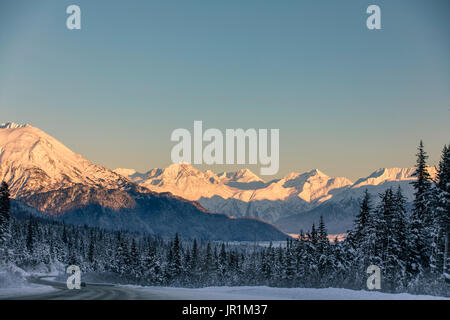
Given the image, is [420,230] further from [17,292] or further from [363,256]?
[17,292]

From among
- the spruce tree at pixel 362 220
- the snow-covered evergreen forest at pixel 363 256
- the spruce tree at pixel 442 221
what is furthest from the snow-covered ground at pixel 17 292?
the spruce tree at pixel 362 220

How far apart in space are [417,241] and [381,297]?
3300cm

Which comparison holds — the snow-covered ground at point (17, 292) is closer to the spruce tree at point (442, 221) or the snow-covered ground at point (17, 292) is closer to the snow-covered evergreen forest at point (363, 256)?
the snow-covered evergreen forest at point (363, 256)

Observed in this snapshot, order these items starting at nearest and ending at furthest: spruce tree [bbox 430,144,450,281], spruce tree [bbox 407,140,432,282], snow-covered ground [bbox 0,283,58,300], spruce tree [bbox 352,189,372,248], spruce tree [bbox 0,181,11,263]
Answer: snow-covered ground [bbox 0,283,58,300], spruce tree [bbox 430,144,450,281], spruce tree [bbox 407,140,432,282], spruce tree [bbox 352,189,372,248], spruce tree [bbox 0,181,11,263]

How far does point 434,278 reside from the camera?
2124 inches

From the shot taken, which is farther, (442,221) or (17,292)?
(442,221)

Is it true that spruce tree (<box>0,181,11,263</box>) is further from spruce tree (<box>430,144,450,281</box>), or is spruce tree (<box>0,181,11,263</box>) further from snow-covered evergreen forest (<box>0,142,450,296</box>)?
spruce tree (<box>430,144,450,281</box>)

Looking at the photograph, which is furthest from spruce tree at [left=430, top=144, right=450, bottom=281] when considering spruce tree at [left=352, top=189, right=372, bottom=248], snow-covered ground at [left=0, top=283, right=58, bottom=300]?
snow-covered ground at [left=0, top=283, right=58, bottom=300]

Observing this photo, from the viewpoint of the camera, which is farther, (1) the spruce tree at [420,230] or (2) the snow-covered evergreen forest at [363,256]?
(1) the spruce tree at [420,230]

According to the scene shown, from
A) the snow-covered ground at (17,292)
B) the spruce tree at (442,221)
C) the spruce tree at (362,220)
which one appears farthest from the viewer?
the spruce tree at (362,220)

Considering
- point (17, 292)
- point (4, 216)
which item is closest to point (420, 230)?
point (17, 292)
